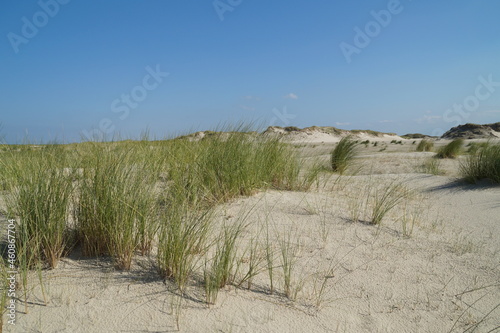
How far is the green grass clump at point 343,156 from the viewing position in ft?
22.3

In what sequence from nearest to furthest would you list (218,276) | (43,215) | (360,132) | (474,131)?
(218,276) < (43,215) < (474,131) < (360,132)

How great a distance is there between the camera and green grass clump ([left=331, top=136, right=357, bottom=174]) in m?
6.79

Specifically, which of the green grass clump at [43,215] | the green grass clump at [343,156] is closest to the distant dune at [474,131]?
the green grass clump at [343,156]

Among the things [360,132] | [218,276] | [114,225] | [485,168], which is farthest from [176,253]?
[360,132]

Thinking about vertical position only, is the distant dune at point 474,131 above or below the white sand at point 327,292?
above

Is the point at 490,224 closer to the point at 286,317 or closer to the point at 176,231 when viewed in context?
the point at 286,317

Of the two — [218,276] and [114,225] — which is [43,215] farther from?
[218,276]

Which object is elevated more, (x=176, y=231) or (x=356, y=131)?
(x=356, y=131)

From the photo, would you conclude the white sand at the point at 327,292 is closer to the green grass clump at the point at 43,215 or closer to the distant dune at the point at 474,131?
the green grass clump at the point at 43,215

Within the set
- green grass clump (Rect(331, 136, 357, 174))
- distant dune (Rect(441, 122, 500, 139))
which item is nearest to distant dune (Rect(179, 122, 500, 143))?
distant dune (Rect(441, 122, 500, 139))

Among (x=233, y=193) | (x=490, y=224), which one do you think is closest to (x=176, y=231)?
(x=233, y=193)

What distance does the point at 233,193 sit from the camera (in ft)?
11.4

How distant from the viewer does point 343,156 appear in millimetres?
6805

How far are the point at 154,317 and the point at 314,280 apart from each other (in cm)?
93
